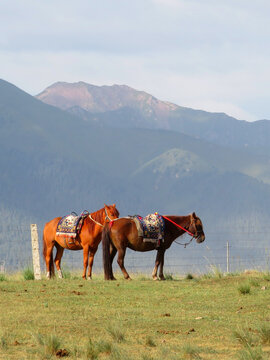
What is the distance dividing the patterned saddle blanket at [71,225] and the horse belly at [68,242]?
0.12 meters

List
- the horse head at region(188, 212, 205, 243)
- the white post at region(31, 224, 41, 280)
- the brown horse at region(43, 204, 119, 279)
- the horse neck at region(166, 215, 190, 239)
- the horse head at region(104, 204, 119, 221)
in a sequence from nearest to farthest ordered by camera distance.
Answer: the horse head at region(104, 204, 119, 221) → the brown horse at region(43, 204, 119, 279) → the horse neck at region(166, 215, 190, 239) → the horse head at region(188, 212, 205, 243) → the white post at region(31, 224, 41, 280)

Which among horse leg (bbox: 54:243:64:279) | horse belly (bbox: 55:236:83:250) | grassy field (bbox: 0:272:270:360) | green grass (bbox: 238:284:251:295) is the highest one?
horse belly (bbox: 55:236:83:250)

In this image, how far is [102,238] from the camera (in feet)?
67.3

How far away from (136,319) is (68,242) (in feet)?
28.0

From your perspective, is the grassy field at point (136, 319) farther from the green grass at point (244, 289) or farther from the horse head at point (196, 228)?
the horse head at point (196, 228)

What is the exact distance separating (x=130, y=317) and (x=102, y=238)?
24.0 feet

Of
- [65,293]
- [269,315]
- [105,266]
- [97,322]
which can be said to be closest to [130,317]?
[97,322]

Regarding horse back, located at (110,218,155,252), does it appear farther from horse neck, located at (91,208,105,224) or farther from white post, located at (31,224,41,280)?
white post, located at (31,224,41,280)

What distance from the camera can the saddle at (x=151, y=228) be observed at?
20688mm

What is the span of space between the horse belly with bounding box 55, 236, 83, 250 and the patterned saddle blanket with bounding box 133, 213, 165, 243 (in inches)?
69.0

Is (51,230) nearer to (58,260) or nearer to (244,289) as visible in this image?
(58,260)

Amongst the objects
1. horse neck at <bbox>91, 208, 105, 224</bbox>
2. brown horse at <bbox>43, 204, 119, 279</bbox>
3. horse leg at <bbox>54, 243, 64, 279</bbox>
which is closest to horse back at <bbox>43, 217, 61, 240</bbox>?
brown horse at <bbox>43, 204, 119, 279</bbox>

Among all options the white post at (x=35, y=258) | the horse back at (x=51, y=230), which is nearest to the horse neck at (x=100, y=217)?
the horse back at (x=51, y=230)

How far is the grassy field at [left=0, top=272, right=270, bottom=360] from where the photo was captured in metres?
10.0
